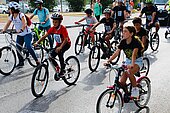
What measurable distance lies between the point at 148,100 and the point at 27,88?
2765mm

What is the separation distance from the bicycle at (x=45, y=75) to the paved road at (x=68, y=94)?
15cm

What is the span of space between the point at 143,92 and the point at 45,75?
2157 mm

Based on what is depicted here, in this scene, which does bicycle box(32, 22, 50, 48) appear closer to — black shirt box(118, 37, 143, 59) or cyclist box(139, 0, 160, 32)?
cyclist box(139, 0, 160, 32)

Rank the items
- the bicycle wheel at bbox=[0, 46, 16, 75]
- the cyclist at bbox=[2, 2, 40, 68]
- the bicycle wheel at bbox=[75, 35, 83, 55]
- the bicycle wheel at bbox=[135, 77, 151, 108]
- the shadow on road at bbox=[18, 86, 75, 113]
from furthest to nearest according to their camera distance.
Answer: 1. the bicycle wheel at bbox=[75, 35, 83, 55]
2. the bicycle wheel at bbox=[0, 46, 16, 75]
3. the cyclist at bbox=[2, 2, 40, 68]
4. the shadow on road at bbox=[18, 86, 75, 113]
5. the bicycle wheel at bbox=[135, 77, 151, 108]

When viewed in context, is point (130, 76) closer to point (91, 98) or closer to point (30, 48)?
point (91, 98)

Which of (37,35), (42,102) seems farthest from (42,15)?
(42,102)

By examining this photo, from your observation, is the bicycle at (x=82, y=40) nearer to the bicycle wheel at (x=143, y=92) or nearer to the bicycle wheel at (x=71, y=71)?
the bicycle wheel at (x=71, y=71)

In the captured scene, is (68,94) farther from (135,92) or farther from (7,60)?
(7,60)

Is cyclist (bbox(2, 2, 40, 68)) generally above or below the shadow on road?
above

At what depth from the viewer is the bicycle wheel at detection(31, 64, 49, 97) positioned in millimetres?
6023

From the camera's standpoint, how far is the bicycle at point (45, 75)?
19.9 ft

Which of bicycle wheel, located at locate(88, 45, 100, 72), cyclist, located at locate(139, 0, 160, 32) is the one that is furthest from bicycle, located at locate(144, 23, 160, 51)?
bicycle wheel, located at locate(88, 45, 100, 72)

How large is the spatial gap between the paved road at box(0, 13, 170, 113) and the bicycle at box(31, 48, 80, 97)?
0.15 metres

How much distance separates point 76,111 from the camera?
5461mm
